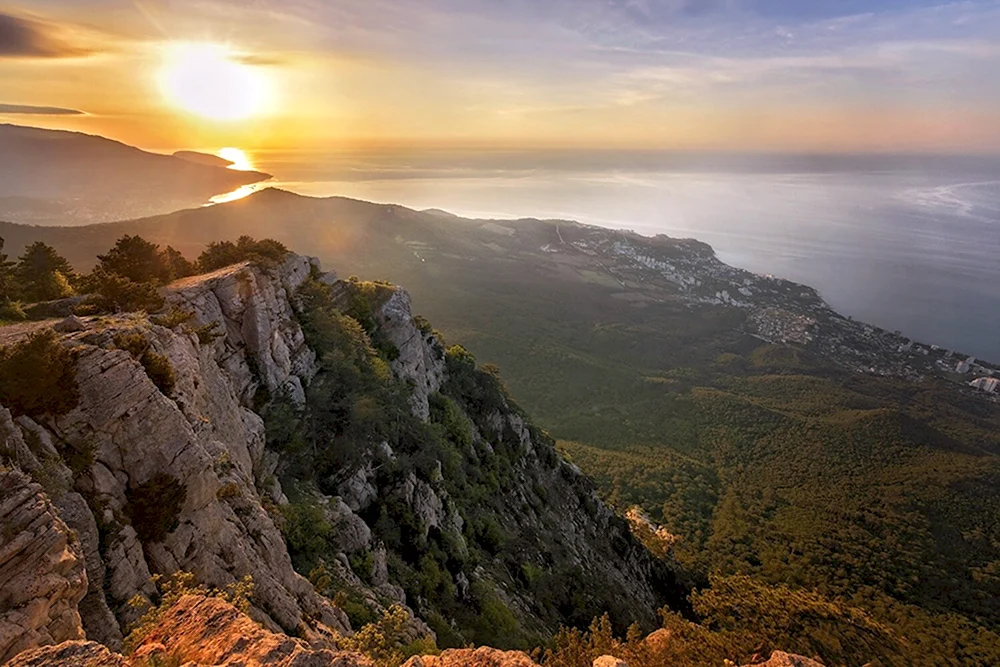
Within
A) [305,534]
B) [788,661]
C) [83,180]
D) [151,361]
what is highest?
[83,180]

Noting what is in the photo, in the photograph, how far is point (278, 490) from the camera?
58.5 feet

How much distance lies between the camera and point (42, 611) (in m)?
8.05

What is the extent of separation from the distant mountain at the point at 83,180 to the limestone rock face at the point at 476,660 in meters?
69.6

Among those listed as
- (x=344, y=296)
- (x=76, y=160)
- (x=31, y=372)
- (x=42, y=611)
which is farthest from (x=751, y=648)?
(x=76, y=160)

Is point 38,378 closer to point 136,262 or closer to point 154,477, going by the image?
point 154,477

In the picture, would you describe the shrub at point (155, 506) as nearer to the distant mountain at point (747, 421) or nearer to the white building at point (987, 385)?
the distant mountain at point (747, 421)

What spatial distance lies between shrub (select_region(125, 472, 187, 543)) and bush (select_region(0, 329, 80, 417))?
248 centimetres

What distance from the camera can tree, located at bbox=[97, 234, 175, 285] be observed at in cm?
2083

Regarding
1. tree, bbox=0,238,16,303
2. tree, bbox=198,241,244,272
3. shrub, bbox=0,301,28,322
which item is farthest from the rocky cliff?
tree, bbox=0,238,16,303

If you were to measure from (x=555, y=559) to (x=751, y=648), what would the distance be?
13.3 meters

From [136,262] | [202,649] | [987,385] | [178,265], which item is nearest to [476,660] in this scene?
[202,649]

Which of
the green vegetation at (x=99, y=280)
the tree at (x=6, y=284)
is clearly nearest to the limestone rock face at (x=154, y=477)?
the green vegetation at (x=99, y=280)

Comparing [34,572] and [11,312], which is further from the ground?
[11,312]

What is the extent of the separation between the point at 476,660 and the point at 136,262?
20958 millimetres
